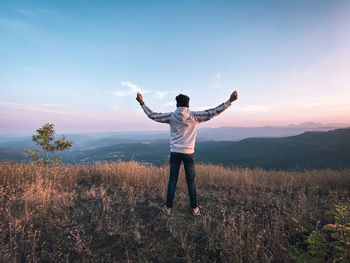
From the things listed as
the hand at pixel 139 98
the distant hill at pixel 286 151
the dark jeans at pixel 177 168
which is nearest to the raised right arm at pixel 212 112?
the dark jeans at pixel 177 168

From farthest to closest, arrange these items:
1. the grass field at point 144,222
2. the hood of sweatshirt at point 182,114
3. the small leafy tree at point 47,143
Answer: the small leafy tree at point 47,143, the hood of sweatshirt at point 182,114, the grass field at point 144,222

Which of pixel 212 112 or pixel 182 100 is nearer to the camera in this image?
pixel 212 112

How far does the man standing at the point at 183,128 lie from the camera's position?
3305mm

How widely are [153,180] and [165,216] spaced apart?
7.25 ft

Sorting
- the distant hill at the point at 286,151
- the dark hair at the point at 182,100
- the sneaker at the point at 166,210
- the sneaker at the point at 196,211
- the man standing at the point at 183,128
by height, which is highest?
the dark hair at the point at 182,100

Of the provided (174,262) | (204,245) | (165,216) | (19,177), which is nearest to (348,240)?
(204,245)

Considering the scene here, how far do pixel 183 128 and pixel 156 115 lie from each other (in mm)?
727

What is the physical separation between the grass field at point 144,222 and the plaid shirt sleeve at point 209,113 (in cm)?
204

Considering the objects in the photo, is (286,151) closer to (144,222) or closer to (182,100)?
(182,100)

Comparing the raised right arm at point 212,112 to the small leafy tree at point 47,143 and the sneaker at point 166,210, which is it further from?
the small leafy tree at point 47,143

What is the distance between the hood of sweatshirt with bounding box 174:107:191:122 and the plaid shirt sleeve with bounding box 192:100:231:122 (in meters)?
0.17

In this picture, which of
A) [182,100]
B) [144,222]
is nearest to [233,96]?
[182,100]

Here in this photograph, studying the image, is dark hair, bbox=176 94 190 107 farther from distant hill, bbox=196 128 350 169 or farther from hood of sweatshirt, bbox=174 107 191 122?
distant hill, bbox=196 128 350 169

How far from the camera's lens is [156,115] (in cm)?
351
